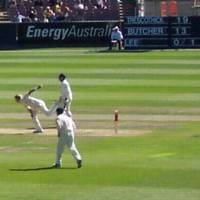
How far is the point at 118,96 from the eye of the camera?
3375 cm

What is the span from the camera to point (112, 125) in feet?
88.6

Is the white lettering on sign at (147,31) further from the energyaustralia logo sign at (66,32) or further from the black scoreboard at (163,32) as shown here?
the energyaustralia logo sign at (66,32)

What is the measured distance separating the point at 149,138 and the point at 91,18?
40.4 m

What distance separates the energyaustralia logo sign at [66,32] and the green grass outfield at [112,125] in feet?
18.6

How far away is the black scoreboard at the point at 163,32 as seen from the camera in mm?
53250

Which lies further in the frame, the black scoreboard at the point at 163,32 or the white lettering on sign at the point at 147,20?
the white lettering on sign at the point at 147,20

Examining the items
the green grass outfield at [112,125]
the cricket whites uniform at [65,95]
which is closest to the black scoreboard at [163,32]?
the green grass outfield at [112,125]

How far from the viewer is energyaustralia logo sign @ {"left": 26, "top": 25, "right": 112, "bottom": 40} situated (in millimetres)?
57250

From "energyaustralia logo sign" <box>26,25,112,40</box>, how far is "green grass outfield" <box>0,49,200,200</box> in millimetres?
5665

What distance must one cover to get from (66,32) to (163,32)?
7044 millimetres

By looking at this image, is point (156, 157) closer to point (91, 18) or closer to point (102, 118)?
point (102, 118)

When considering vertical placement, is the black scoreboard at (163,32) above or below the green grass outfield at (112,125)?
below

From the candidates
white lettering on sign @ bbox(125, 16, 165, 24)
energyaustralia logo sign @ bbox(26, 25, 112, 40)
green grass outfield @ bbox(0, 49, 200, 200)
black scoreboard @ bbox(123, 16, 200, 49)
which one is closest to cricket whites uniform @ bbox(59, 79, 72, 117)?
green grass outfield @ bbox(0, 49, 200, 200)

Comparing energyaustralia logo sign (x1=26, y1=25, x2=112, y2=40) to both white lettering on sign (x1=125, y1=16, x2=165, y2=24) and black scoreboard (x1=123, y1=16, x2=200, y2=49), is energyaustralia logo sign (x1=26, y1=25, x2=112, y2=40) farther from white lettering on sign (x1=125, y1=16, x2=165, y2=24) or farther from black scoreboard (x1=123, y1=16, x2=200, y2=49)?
black scoreboard (x1=123, y1=16, x2=200, y2=49)
